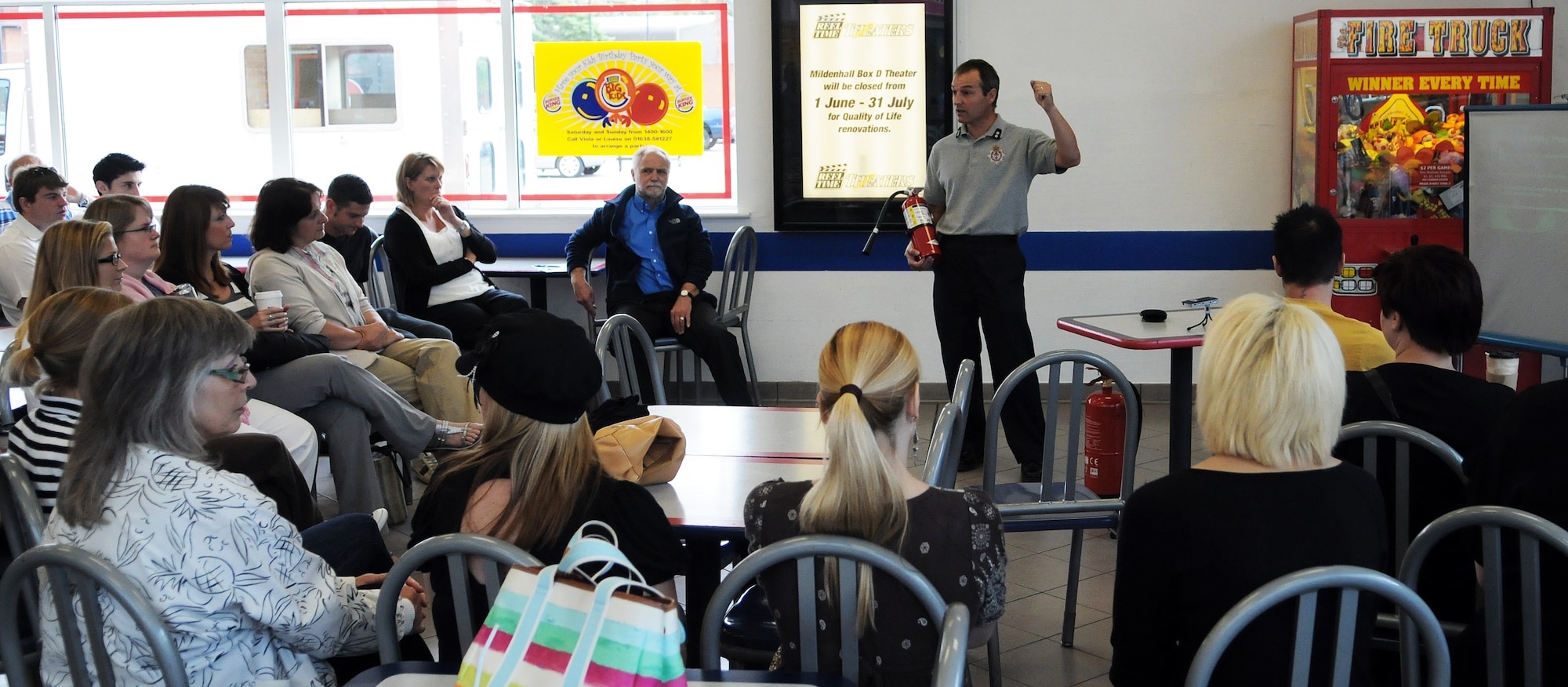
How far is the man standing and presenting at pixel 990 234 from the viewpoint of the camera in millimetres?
4641

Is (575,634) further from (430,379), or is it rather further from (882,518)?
(430,379)

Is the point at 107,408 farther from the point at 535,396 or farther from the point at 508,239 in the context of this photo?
the point at 508,239

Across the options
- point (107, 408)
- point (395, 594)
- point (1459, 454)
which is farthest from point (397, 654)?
point (1459, 454)

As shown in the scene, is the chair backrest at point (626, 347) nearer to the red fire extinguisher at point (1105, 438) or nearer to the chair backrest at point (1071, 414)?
the chair backrest at point (1071, 414)

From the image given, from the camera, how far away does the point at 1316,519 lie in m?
1.64

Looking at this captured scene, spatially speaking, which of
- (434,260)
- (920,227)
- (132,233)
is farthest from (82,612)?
(434,260)

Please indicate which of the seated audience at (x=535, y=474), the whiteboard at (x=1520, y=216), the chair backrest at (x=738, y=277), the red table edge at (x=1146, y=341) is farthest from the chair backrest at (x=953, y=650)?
the chair backrest at (x=738, y=277)

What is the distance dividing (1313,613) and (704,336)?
4104mm

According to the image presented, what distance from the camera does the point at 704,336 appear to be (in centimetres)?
545

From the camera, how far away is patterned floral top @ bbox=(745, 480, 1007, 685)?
5.75 ft

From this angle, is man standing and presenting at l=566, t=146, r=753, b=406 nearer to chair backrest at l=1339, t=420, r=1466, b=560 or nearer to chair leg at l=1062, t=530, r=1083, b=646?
chair leg at l=1062, t=530, r=1083, b=646

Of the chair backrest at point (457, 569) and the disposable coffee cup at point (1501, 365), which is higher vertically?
the chair backrest at point (457, 569)

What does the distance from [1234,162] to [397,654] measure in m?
5.26

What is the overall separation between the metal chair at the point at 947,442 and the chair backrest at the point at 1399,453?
74 cm
